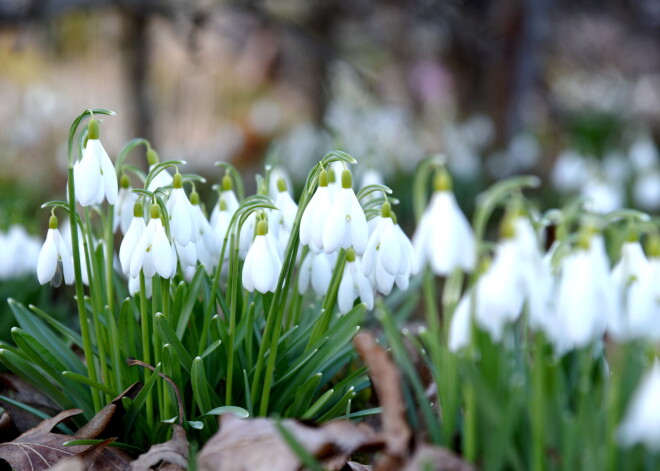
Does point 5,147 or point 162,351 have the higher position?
point 5,147

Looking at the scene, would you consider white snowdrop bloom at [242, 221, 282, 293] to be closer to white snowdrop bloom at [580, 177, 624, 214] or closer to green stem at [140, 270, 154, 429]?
green stem at [140, 270, 154, 429]

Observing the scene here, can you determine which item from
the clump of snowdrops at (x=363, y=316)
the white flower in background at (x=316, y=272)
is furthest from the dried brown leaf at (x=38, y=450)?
the white flower in background at (x=316, y=272)

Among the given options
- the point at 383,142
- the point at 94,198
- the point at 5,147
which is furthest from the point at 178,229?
the point at 5,147

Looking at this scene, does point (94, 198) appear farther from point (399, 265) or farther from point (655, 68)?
point (655, 68)

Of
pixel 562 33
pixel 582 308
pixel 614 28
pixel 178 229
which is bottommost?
pixel 582 308

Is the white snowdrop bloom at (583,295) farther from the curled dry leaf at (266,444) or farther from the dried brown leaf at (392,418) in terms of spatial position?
the curled dry leaf at (266,444)

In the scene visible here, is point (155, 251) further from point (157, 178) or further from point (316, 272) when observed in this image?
point (316, 272)
